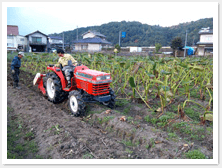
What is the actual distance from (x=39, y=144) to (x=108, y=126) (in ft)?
4.71

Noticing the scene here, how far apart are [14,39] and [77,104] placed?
3189 centimetres

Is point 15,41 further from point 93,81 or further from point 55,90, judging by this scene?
point 93,81

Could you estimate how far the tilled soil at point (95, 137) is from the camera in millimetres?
2688

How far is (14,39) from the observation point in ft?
97.4

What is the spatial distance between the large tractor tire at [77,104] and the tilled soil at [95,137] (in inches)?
5.8

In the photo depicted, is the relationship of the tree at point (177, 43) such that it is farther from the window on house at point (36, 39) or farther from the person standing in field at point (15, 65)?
the window on house at point (36, 39)

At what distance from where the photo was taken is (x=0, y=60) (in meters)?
2.38

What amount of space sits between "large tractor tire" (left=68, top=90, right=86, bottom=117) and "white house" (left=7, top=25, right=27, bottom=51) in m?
28.3

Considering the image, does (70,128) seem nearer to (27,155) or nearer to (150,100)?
(27,155)

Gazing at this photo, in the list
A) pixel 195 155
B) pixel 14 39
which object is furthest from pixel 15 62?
pixel 14 39

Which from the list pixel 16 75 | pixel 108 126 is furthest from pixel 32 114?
pixel 16 75

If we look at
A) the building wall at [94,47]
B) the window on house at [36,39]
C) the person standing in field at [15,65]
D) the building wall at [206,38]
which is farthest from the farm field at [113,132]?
the window on house at [36,39]

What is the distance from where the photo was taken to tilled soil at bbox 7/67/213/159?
269cm

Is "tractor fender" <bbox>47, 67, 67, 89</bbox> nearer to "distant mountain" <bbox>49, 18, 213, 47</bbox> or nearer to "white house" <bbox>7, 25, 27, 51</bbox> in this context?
"white house" <bbox>7, 25, 27, 51</bbox>
